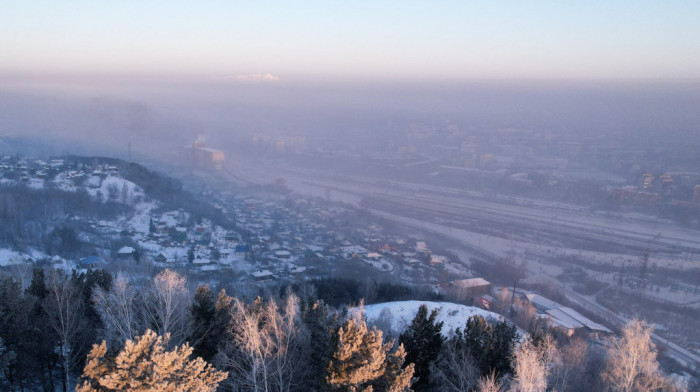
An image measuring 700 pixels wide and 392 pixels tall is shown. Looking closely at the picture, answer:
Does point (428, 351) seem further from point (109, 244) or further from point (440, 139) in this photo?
point (440, 139)

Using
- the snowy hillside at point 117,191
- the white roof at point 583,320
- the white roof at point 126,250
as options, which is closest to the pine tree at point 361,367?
the white roof at point 583,320

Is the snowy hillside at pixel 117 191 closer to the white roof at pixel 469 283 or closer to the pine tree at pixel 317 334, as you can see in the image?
the white roof at pixel 469 283

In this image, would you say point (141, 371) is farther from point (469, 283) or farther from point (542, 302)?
point (542, 302)

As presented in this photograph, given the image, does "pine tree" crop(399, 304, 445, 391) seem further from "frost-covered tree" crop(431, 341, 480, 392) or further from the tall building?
the tall building

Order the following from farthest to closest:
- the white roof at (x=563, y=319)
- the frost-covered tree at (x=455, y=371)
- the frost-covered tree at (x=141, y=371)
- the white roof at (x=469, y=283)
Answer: the white roof at (x=469, y=283), the white roof at (x=563, y=319), the frost-covered tree at (x=455, y=371), the frost-covered tree at (x=141, y=371)

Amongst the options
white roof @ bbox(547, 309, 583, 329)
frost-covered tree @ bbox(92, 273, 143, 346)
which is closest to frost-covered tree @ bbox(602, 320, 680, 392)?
white roof @ bbox(547, 309, 583, 329)

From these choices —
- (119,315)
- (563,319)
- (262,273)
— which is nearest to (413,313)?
(563,319)

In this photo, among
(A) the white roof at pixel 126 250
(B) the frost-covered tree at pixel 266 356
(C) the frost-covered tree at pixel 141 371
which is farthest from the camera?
(A) the white roof at pixel 126 250

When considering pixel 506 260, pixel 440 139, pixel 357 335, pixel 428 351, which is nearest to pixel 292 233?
pixel 506 260
